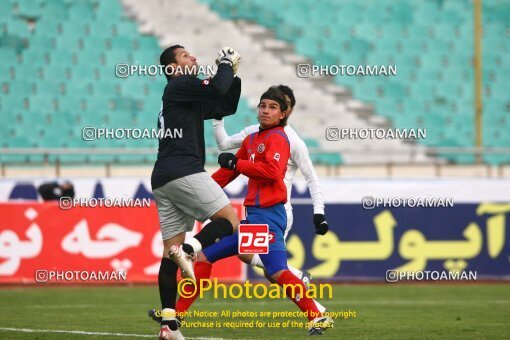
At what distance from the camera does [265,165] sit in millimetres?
7547

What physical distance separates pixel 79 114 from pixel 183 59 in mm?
11517

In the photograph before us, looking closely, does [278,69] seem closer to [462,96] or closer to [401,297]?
[462,96]

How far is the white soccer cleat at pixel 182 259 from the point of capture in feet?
22.7

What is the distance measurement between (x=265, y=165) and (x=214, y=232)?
0.71 m

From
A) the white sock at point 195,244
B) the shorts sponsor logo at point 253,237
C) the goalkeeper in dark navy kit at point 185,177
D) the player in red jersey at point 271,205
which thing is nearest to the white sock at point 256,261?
the player in red jersey at point 271,205

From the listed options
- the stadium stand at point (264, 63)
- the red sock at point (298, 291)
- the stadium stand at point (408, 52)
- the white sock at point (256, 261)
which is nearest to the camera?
the red sock at point (298, 291)

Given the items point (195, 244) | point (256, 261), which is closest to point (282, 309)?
point (256, 261)

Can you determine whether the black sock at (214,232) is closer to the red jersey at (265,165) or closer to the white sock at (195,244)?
the white sock at (195,244)

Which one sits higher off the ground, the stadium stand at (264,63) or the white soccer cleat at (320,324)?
the stadium stand at (264,63)

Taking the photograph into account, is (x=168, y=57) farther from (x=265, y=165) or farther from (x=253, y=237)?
(x=253, y=237)

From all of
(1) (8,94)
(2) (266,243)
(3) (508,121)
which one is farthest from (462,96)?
(2) (266,243)

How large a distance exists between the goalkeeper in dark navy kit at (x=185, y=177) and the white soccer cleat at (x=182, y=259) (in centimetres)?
12

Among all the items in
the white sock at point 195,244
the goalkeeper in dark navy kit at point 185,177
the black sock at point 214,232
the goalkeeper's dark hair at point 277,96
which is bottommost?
the white sock at point 195,244

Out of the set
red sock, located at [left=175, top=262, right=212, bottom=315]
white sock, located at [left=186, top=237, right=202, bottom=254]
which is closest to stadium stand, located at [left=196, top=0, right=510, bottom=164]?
red sock, located at [left=175, top=262, right=212, bottom=315]
